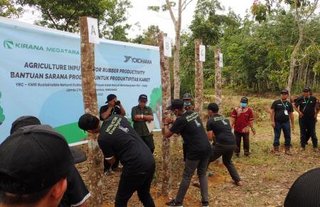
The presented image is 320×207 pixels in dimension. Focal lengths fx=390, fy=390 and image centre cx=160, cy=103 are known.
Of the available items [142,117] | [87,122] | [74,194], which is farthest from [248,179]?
[74,194]

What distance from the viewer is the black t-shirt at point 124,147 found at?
180 inches

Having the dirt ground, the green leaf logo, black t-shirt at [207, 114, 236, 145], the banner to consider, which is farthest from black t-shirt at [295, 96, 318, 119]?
the green leaf logo

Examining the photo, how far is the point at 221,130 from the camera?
7.03m

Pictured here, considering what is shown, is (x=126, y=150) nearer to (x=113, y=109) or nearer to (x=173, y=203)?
(x=173, y=203)

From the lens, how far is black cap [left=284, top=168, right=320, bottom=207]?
1.07 m

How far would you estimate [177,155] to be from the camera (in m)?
9.40

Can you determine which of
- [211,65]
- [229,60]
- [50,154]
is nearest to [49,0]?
[50,154]

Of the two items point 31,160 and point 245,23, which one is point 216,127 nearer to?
point 31,160

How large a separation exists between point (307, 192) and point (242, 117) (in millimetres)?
8670

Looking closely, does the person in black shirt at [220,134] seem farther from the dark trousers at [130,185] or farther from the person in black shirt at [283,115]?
the person in black shirt at [283,115]

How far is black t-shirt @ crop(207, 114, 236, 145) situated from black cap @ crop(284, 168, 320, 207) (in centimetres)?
584

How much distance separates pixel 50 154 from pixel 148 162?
3379mm

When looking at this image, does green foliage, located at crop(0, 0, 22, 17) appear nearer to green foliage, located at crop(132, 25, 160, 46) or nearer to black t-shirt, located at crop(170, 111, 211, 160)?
black t-shirt, located at crop(170, 111, 211, 160)

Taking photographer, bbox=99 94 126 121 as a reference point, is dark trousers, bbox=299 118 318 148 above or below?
below
